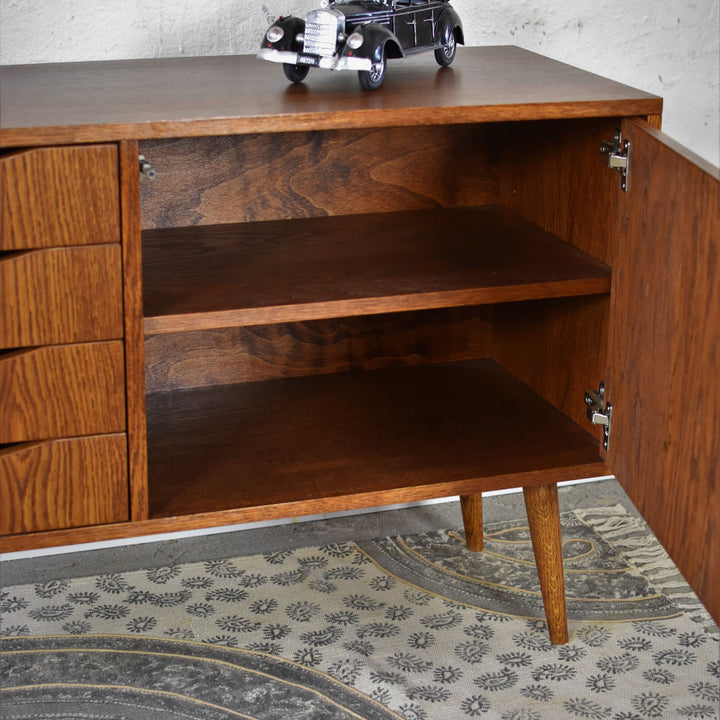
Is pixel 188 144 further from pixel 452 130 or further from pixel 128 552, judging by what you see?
pixel 128 552

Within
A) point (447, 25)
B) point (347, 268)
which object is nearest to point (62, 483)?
point (347, 268)

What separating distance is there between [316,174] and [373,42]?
0.33 metres

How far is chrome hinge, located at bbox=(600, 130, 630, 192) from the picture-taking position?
1273mm

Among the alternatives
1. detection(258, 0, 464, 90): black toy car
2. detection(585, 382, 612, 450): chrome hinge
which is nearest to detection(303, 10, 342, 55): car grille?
detection(258, 0, 464, 90): black toy car

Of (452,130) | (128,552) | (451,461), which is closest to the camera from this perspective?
(451,461)

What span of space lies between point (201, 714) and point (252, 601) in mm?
277

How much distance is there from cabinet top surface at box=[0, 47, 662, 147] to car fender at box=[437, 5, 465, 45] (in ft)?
0.15

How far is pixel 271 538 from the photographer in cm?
191

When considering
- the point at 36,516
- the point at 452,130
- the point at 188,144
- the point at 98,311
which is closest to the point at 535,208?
the point at 452,130

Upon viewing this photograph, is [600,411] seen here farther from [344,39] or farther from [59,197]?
[59,197]

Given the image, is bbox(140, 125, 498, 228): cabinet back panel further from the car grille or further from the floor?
the floor

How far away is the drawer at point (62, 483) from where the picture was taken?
1.23m

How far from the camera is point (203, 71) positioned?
4.82 ft

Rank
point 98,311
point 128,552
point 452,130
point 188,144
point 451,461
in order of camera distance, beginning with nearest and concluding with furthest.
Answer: point 98,311, point 451,461, point 188,144, point 452,130, point 128,552
